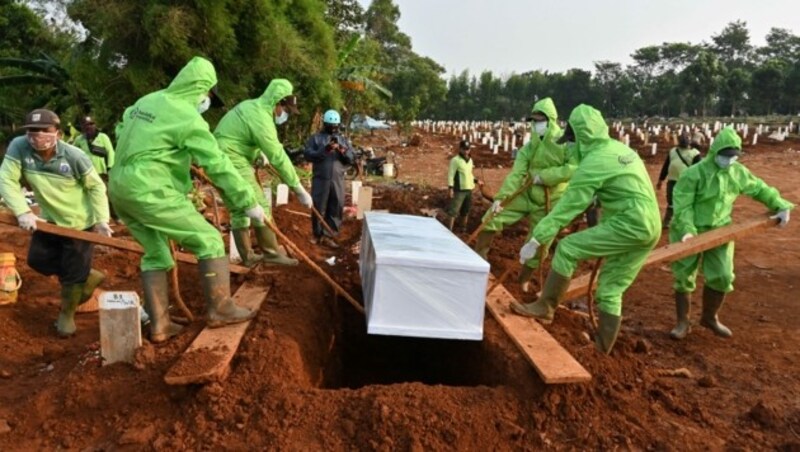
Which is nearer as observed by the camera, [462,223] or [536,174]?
[536,174]

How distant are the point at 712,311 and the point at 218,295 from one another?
4.38 m

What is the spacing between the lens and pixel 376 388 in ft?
11.4

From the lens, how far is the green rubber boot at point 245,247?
18.9 ft

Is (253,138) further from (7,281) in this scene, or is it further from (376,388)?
(376,388)

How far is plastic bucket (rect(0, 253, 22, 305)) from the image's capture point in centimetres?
529

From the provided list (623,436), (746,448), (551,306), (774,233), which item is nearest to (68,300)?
(551,306)

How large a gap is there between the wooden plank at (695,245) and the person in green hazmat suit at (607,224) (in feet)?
1.17

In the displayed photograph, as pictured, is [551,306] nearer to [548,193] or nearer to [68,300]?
[548,193]

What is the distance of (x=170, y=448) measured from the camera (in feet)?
9.99

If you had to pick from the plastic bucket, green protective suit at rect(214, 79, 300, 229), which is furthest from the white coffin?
the plastic bucket

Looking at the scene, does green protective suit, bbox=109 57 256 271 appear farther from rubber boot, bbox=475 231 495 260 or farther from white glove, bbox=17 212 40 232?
rubber boot, bbox=475 231 495 260

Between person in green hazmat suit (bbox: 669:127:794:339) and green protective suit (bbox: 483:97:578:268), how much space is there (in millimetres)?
1118

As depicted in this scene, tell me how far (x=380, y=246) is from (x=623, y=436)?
6.19 feet

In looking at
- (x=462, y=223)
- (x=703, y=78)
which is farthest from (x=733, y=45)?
(x=462, y=223)
